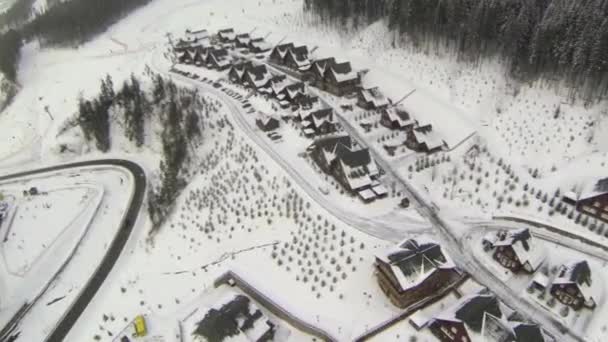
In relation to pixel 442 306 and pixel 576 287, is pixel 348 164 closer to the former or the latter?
pixel 442 306

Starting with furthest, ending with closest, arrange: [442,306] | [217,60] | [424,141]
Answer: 1. [217,60]
2. [424,141]
3. [442,306]

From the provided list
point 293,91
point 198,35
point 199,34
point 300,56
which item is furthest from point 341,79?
point 199,34

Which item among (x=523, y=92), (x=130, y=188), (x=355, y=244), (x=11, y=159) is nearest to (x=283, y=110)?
(x=130, y=188)

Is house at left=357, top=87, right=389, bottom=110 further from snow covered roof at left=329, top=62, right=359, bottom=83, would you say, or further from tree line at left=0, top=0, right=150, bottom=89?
tree line at left=0, top=0, right=150, bottom=89

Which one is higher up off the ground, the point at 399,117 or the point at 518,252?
the point at 399,117

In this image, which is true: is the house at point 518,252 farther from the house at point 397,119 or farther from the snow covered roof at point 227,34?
the snow covered roof at point 227,34

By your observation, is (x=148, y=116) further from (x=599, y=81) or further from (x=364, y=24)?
(x=599, y=81)
